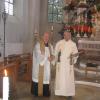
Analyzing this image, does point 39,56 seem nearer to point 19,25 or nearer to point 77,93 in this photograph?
point 77,93

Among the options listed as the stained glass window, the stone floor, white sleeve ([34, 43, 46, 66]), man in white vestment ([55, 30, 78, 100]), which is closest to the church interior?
the stone floor

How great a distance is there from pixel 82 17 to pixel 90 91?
20.0ft

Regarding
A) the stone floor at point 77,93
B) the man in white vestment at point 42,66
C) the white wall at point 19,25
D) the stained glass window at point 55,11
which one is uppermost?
the stained glass window at point 55,11

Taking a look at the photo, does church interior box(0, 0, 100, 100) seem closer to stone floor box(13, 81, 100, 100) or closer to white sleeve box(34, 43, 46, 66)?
stone floor box(13, 81, 100, 100)

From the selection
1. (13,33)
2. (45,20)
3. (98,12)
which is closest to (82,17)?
(98,12)

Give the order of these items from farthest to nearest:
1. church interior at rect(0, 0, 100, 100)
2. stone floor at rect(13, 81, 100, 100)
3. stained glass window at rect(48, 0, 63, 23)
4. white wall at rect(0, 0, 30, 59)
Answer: stained glass window at rect(48, 0, 63, 23)
white wall at rect(0, 0, 30, 59)
church interior at rect(0, 0, 100, 100)
stone floor at rect(13, 81, 100, 100)

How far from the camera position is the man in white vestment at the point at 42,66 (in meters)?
6.04

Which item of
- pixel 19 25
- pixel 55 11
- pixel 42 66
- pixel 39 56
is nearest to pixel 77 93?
pixel 42 66

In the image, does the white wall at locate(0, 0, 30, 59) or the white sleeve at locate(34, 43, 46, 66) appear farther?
the white wall at locate(0, 0, 30, 59)

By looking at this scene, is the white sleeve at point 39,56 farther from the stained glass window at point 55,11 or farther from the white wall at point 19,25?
the stained glass window at point 55,11

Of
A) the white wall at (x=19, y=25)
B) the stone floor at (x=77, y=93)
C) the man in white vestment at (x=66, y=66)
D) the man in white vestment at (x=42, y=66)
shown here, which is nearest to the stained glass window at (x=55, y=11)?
the white wall at (x=19, y=25)

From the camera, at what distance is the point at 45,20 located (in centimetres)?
1388

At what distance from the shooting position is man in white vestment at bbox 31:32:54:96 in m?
6.04

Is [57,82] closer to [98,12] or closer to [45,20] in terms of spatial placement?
[98,12]
